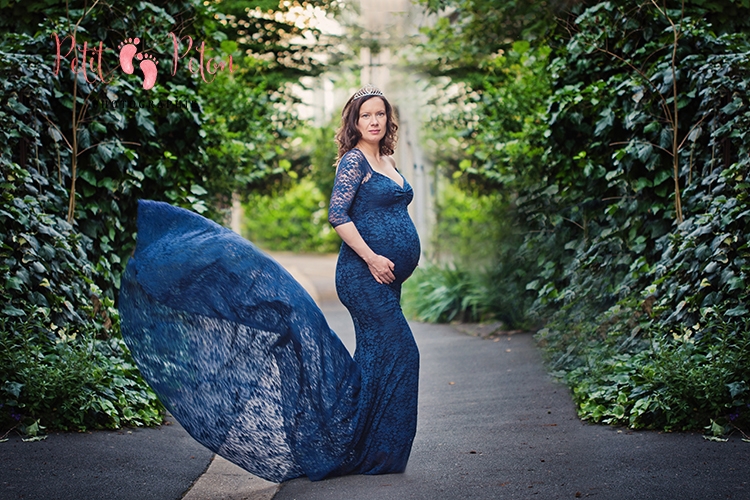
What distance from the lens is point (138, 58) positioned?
21.1 feet

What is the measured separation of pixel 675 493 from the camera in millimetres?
3672

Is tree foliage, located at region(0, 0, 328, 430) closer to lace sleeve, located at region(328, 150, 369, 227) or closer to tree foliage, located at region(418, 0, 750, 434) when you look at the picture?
lace sleeve, located at region(328, 150, 369, 227)

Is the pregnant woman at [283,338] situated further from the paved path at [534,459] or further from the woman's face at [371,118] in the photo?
the paved path at [534,459]

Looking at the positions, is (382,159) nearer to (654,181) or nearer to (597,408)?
(597,408)

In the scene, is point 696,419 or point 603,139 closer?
point 696,419

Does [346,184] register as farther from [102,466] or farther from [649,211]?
[649,211]

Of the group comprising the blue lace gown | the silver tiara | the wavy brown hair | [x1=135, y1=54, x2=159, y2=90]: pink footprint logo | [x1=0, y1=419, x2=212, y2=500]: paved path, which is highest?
[x1=135, y1=54, x2=159, y2=90]: pink footprint logo

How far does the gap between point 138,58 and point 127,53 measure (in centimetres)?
19

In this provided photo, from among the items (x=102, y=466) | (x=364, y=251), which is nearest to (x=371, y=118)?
(x=364, y=251)

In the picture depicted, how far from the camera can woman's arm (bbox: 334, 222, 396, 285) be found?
13.1ft

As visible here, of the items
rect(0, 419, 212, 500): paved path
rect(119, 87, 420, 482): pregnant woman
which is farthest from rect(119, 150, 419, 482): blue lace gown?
rect(0, 419, 212, 500): paved path

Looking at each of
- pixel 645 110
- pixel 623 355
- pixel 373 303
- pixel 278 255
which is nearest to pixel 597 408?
pixel 623 355

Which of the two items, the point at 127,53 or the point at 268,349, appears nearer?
the point at 268,349

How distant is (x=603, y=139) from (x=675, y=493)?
11.9 feet
